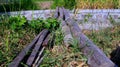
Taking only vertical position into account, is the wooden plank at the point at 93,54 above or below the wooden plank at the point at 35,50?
above

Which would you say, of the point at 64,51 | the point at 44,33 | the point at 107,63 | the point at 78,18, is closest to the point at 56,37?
the point at 44,33

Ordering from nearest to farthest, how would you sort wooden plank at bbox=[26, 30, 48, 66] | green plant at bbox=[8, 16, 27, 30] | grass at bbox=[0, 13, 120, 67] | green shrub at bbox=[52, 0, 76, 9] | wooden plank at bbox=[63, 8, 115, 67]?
1. wooden plank at bbox=[63, 8, 115, 67]
2. wooden plank at bbox=[26, 30, 48, 66]
3. grass at bbox=[0, 13, 120, 67]
4. green plant at bbox=[8, 16, 27, 30]
5. green shrub at bbox=[52, 0, 76, 9]

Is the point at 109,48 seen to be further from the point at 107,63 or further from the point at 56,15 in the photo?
the point at 107,63

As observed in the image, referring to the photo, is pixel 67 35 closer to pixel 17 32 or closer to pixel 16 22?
pixel 17 32

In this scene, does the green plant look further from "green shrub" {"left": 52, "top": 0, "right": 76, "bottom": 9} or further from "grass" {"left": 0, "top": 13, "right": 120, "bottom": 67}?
"green shrub" {"left": 52, "top": 0, "right": 76, "bottom": 9}

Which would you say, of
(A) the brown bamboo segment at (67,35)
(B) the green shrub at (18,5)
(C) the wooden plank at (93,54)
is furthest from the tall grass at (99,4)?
(C) the wooden plank at (93,54)

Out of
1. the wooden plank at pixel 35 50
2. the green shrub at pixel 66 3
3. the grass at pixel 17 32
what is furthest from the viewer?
the green shrub at pixel 66 3

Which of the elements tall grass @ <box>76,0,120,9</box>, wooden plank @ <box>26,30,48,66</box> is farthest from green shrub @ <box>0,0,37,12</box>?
wooden plank @ <box>26,30,48,66</box>

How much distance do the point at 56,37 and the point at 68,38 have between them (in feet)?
1.31

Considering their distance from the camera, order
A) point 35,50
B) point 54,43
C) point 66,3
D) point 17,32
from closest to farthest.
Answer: point 35,50, point 54,43, point 17,32, point 66,3

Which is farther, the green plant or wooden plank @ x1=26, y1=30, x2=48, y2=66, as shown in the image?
the green plant

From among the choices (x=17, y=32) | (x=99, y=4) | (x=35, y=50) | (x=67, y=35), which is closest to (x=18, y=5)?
(x=99, y=4)

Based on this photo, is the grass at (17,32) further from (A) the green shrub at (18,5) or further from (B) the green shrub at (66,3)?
(B) the green shrub at (66,3)

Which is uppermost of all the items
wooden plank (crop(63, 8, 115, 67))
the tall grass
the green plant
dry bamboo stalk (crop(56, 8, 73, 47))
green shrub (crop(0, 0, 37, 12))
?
wooden plank (crop(63, 8, 115, 67))
